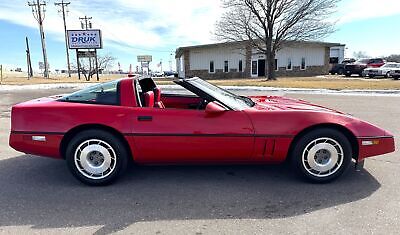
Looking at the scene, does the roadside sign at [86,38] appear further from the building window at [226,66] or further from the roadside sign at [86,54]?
the building window at [226,66]

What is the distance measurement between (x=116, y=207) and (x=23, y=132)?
5.01 feet

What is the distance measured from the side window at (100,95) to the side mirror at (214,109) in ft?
3.51

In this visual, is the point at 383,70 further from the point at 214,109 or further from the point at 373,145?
the point at 214,109

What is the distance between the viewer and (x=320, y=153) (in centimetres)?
349

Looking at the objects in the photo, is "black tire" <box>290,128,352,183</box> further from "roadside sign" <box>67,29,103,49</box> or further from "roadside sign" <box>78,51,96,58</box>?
"roadside sign" <box>78,51,96,58</box>

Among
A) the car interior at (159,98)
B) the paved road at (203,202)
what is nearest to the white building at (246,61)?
the car interior at (159,98)

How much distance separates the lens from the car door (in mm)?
3406

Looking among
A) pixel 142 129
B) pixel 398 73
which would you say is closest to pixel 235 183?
pixel 142 129

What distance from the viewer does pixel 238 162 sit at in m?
3.57

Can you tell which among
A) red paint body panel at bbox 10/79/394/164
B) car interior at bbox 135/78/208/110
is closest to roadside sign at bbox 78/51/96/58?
car interior at bbox 135/78/208/110

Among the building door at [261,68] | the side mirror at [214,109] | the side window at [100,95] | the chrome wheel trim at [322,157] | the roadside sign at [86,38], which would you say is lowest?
the chrome wheel trim at [322,157]

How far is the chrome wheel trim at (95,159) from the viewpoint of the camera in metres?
3.48

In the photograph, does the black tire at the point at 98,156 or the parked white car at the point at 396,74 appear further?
the parked white car at the point at 396,74

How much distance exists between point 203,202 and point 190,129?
812 millimetres
